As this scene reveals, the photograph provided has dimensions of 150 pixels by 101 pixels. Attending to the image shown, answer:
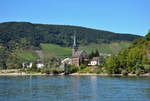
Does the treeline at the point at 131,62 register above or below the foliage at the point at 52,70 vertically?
above

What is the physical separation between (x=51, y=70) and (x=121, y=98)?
118 meters

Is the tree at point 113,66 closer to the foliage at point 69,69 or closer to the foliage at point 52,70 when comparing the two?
the foliage at point 69,69

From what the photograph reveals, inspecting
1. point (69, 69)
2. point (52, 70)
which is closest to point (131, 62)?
point (69, 69)

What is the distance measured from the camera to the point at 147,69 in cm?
12950

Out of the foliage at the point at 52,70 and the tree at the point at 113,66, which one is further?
the foliage at the point at 52,70

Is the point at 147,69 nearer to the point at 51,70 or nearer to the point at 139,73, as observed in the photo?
the point at 139,73

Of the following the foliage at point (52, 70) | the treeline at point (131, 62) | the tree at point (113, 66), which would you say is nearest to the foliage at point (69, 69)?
the foliage at point (52, 70)

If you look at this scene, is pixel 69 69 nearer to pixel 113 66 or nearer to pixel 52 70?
pixel 52 70

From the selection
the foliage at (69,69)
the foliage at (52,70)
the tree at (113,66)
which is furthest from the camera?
the foliage at (52,70)

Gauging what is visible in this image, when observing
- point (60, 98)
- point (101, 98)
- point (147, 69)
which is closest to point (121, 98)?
point (101, 98)

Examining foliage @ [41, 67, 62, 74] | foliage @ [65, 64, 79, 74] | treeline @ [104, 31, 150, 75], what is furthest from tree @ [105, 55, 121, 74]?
foliage @ [41, 67, 62, 74]

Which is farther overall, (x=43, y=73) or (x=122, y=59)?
(x=43, y=73)

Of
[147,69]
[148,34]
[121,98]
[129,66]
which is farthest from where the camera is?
[148,34]

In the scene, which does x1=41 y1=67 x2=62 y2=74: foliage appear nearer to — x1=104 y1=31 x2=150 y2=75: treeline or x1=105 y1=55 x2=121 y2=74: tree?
x1=104 y1=31 x2=150 y2=75: treeline
